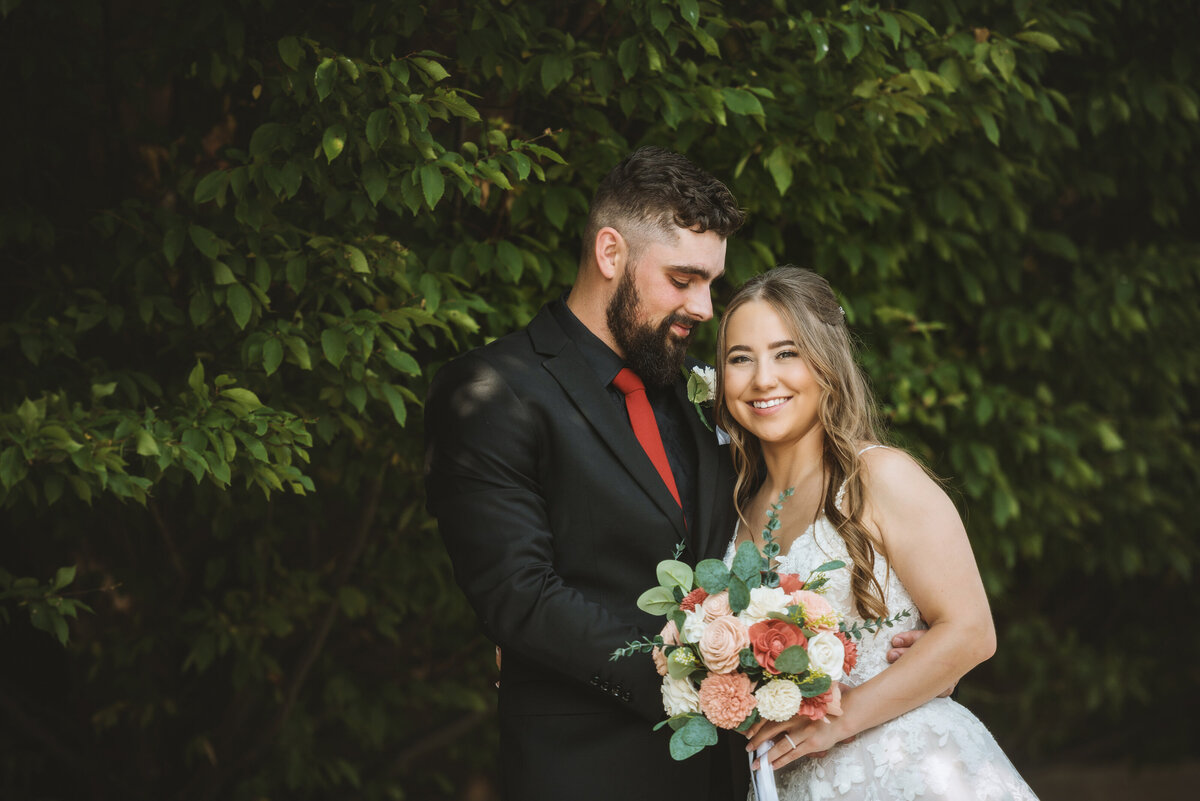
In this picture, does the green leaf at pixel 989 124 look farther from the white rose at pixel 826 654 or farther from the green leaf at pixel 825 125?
the white rose at pixel 826 654

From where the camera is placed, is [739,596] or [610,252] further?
[610,252]

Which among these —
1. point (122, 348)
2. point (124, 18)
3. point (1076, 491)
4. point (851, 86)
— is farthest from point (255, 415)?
point (1076, 491)

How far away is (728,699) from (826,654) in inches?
8.4

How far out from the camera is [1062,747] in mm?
6539

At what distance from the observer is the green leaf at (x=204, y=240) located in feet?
9.86

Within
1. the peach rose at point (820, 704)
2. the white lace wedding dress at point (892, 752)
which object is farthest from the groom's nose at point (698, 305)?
the peach rose at point (820, 704)

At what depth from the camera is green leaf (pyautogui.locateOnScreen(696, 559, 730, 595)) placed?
2174 mm

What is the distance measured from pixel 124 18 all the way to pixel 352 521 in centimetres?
207

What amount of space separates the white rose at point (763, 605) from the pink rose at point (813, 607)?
0.09 ft

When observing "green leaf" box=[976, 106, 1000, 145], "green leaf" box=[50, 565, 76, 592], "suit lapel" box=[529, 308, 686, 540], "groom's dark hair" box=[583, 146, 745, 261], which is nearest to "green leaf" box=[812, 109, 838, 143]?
"green leaf" box=[976, 106, 1000, 145]

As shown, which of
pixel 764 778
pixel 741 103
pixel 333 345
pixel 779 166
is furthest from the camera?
pixel 779 166

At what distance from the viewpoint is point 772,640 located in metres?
2.10

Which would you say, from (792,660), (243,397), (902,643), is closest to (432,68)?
(243,397)

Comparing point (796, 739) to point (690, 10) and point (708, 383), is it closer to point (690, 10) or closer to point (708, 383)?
point (708, 383)
